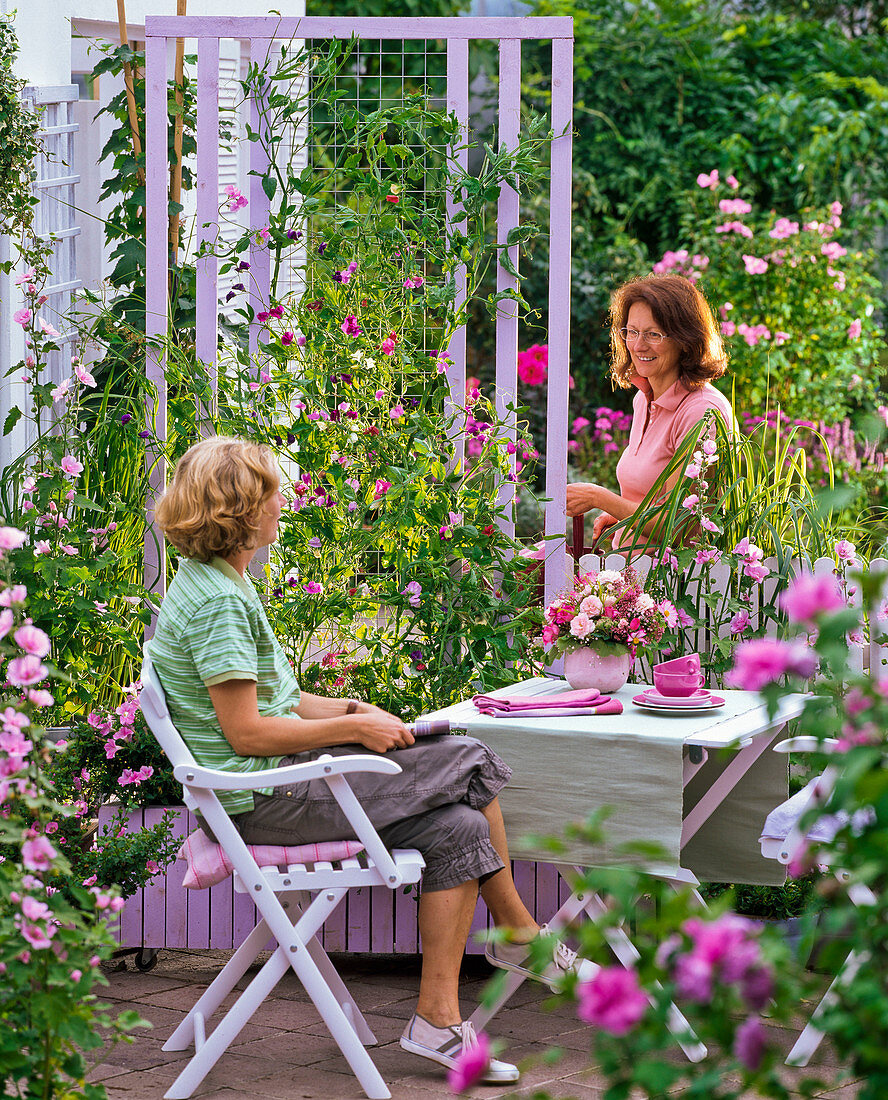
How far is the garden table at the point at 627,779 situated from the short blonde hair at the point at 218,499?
0.65 metres

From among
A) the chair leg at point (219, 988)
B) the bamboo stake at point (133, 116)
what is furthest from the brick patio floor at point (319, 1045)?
the bamboo stake at point (133, 116)

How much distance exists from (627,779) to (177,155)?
2.44 meters

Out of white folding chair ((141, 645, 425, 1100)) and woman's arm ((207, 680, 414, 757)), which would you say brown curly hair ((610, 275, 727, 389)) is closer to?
woman's arm ((207, 680, 414, 757))

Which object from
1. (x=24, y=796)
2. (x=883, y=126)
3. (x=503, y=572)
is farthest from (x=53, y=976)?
(x=883, y=126)

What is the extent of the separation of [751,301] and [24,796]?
19.3ft

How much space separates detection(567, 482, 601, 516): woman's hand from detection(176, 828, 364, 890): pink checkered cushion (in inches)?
60.6

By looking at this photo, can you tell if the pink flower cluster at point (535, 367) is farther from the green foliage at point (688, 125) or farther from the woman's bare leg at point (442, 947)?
the woman's bare leg at point (442, 947)

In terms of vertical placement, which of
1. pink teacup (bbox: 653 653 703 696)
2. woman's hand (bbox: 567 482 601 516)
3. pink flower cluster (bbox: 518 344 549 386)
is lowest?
pink teacup (bbox: 653 653 703 696)

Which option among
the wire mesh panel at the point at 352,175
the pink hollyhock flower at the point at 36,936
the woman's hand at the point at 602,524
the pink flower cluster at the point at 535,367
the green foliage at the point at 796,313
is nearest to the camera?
the pink hollyhock flower at the point at 36,936

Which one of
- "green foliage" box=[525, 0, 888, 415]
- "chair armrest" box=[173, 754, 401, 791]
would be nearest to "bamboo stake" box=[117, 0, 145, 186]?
"chair armrest" box=[173, 754, 401, 791]

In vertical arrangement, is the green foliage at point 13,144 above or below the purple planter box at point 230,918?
above

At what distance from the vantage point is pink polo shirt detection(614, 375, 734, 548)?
435 centimetres

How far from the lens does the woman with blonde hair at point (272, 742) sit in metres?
2.98

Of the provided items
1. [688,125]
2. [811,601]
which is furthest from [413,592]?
[688,125]
